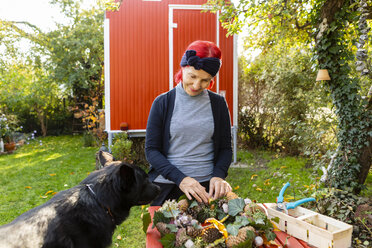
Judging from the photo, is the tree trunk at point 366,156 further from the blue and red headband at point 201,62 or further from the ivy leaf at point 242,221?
the ivy leaf at point 242,221

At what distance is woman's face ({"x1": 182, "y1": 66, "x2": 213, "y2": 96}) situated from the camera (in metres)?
1.77

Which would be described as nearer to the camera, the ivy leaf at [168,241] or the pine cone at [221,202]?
the ivy leaf at [168,241]

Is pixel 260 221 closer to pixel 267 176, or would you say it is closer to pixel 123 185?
pixel 123 185

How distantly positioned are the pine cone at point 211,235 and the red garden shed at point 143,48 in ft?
19.6

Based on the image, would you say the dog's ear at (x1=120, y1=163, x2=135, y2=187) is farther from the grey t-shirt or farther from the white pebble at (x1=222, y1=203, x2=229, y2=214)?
the white pebble at (x1=222, y1=203, x2=229, y2=214)

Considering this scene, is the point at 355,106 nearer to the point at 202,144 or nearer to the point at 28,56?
the point at 202,144

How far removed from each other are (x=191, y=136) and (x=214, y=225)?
709 millimetres

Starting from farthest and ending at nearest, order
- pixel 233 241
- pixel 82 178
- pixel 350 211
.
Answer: pixel 82 178 → pixel 350 211 → pixel 233 241

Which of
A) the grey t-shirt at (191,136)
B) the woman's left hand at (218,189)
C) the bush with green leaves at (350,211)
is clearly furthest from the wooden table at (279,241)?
the bush with green leaves at (350,211)

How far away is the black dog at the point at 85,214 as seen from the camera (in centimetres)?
148

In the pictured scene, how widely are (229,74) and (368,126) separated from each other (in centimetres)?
408

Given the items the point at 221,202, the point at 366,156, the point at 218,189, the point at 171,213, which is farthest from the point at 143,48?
the point at 171,213

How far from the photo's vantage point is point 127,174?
1721 millimetres

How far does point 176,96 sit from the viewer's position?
197 cm
